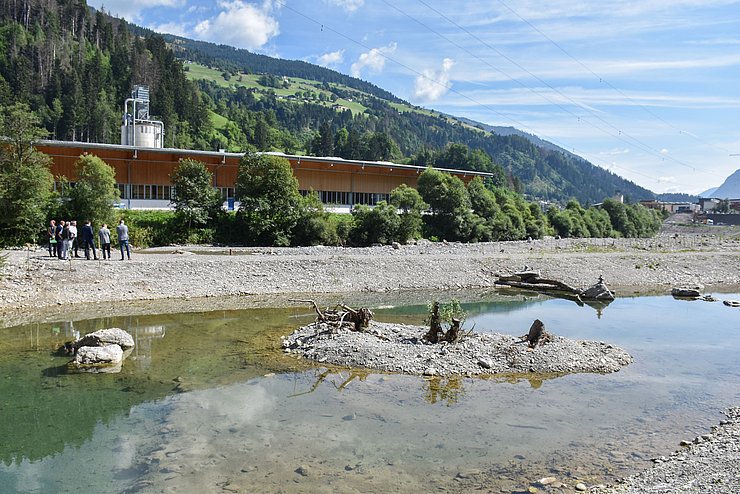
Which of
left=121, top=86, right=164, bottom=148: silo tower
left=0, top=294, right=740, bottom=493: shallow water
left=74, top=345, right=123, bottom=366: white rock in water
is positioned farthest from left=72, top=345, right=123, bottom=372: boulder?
left=121, top=86, right=164, bottom=148: silo tower

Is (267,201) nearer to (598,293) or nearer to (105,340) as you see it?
(598,293)

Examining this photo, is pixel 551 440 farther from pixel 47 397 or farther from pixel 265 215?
pixel 265 215

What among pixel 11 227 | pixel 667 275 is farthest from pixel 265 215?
pixel 667 275

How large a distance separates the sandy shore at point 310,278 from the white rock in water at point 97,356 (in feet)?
23.3

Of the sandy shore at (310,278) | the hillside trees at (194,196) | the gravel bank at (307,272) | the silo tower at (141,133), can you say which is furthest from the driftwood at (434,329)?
the silo tower at (141,133)

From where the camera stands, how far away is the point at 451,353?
1727 cm

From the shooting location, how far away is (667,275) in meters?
41.6

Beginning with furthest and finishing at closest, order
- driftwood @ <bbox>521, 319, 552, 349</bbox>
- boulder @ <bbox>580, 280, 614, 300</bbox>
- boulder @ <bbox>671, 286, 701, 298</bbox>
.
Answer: boulder @ <bbox>671, 286, 701, 298</bbox> → boulder @ <bbox>580, 280, 614, 300</bbox> → driftwood @ <bbox>521, 319, 552, 349</bbox>

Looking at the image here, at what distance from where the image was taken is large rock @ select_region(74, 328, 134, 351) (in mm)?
17172

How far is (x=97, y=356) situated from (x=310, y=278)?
1624 cm

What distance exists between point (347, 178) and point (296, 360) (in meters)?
45.6

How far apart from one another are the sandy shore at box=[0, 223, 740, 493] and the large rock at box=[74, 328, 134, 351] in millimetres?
6146

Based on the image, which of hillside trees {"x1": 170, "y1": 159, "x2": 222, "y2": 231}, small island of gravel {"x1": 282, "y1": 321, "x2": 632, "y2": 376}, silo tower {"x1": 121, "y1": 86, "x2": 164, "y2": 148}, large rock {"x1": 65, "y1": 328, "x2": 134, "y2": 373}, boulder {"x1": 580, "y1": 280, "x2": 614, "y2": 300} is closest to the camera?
large rock {"x1": 65, "y1": 328, "x2": 134, "y2": 373}

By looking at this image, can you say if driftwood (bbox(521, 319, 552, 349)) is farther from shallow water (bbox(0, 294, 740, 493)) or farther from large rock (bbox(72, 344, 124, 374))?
large rock (bbox(72, 344, 124, 374))
